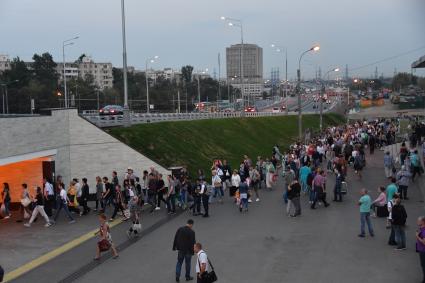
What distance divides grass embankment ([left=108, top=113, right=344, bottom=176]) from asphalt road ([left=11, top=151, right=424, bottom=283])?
8.36 m

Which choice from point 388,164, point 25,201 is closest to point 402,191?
point 388,164

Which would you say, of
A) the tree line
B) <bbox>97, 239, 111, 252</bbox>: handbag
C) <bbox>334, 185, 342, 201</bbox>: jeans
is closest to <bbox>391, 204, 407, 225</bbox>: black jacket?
<bbox>334, 185, 342, 201</bbox>: jeans

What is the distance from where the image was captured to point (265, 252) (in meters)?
12.8

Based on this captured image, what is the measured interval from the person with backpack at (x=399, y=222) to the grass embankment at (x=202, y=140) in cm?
1285

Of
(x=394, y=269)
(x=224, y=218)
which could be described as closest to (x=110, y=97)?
(x=224, y=218)

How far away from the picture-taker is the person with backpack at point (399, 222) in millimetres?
12023

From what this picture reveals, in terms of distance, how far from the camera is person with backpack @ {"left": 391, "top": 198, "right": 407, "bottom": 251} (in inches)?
473

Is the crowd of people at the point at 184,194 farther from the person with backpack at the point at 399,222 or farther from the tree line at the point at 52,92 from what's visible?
the tree line at the point at 52,92

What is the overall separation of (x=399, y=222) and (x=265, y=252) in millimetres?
3344

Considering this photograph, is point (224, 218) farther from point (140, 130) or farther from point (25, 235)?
point (140, 130)

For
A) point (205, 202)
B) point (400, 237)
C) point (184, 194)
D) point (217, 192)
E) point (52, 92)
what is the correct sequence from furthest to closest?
1. point (52, 92)
2. point (217, 192)
3. point (184, 194)
4. point (205, 202)
5. point (400, 237)

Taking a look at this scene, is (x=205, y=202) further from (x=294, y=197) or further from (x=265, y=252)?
(x=265, y=252)

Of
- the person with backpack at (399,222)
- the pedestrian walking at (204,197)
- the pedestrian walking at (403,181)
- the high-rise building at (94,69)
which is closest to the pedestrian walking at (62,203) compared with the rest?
the pedestrian walking at (204,197)

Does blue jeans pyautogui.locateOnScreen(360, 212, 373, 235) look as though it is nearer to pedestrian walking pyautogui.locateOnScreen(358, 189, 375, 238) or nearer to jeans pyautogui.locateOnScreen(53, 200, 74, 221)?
pedestrian walking pyautogui.locateOnScreen(358, 189, 375, 238)
